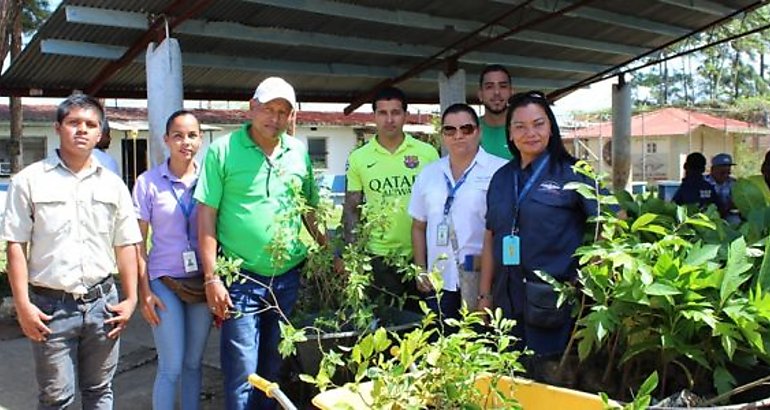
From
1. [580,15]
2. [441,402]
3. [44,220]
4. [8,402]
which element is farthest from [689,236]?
[580,15]

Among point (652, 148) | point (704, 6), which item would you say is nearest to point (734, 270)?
point (704, 6)

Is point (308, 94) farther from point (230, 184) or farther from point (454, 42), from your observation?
point (230, 184)

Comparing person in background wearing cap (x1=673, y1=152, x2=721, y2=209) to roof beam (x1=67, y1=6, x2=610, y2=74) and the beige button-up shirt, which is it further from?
the beige button-up shirt

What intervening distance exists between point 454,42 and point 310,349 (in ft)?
25.2

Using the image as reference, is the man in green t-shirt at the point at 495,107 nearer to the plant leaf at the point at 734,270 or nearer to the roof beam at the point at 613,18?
the plant leaf at the point at 734,270

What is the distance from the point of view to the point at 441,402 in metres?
1.98

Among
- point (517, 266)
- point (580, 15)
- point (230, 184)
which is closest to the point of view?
point (517, 266)

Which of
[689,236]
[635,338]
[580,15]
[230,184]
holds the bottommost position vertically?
[635,338]

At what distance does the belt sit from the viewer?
2855 mm

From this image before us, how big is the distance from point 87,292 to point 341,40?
674 centimetres

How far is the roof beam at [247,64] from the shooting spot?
297 inches

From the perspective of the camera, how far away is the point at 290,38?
8609 millimetres

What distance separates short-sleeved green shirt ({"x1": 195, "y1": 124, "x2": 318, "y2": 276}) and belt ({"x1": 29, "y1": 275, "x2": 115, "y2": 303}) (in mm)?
492

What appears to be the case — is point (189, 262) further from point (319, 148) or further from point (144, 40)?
point (319, 148)
